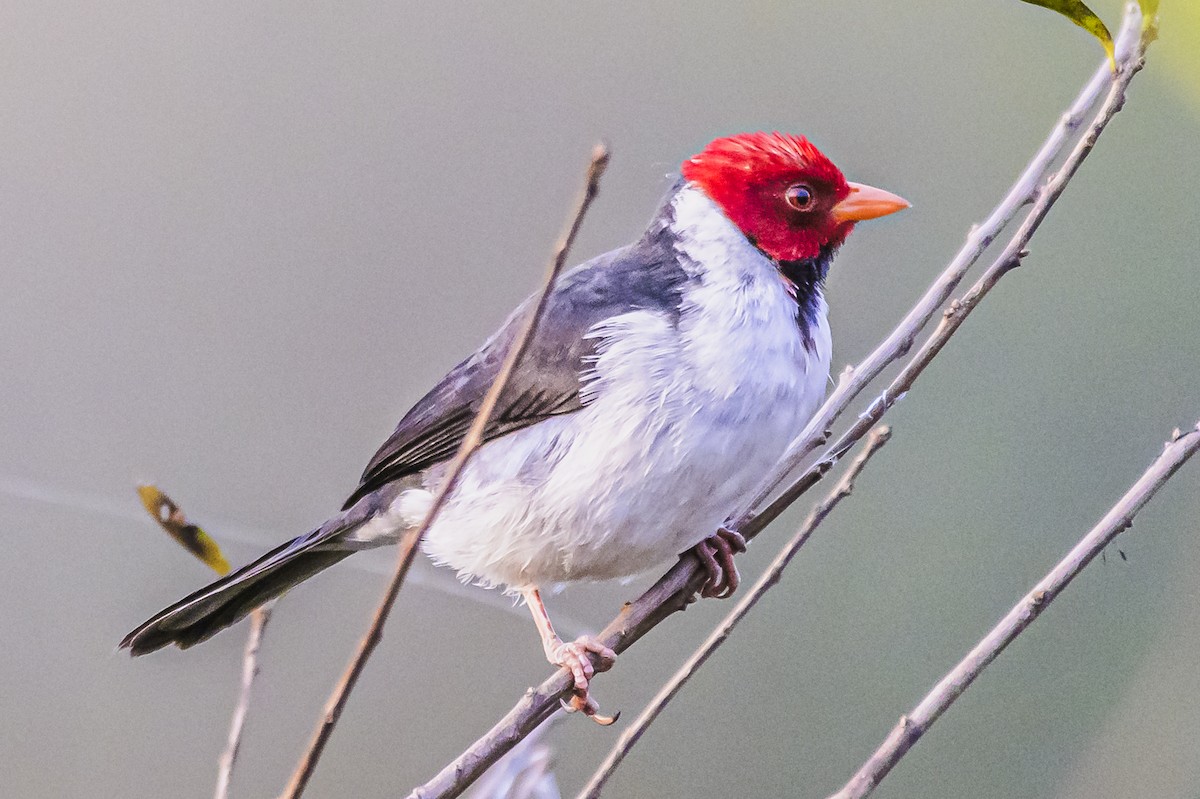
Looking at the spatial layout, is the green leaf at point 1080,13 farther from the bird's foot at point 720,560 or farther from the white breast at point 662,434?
the bird's foot at point 720,560

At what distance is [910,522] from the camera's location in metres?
1.51

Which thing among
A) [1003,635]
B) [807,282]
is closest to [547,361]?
[807,282]

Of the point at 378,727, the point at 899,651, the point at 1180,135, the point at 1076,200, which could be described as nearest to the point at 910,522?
the point at 899,651

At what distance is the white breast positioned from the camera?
45.6 inches

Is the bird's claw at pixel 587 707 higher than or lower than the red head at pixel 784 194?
lower

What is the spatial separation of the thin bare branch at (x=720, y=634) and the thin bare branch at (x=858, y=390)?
69mm

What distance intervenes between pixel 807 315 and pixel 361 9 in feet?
2.30

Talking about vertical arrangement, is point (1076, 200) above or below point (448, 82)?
above

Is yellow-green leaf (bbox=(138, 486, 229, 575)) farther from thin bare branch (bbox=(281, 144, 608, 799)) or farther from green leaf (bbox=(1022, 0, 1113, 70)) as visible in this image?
green leaf (bbox=(1022, 0, 1113, 70))

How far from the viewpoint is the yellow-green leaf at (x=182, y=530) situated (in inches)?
38.9

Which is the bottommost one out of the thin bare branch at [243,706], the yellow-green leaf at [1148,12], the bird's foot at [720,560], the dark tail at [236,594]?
the dark tail at [236,594]

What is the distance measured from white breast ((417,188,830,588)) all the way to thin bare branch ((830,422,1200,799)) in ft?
0.94

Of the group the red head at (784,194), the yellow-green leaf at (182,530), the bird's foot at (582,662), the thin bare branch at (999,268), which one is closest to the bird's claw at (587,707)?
the bird's foot at (582,662)

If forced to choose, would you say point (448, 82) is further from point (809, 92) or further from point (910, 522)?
point (910, 522)
